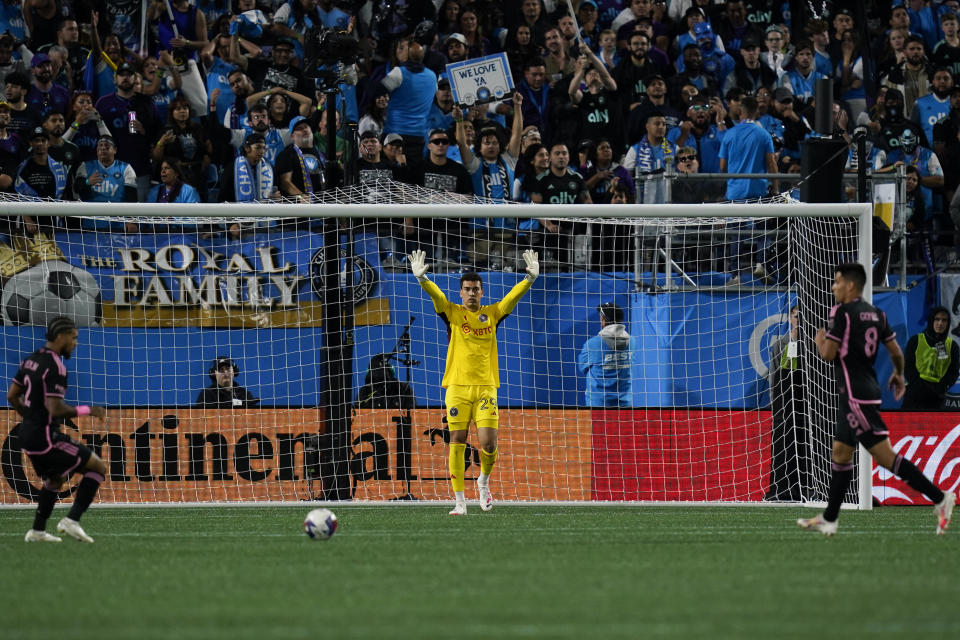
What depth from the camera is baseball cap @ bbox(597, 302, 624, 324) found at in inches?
572

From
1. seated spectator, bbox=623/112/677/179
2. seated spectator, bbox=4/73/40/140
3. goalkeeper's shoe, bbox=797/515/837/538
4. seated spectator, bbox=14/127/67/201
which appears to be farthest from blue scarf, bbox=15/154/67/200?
goalkeeper's shoe, bbox=797/515/837/538

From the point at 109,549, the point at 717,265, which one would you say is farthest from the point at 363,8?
the point at 109,549

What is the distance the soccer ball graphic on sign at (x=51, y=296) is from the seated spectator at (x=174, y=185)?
1864mm

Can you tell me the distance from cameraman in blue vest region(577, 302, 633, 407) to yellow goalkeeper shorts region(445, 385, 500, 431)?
222cm

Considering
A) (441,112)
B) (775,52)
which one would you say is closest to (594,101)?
(441,112)

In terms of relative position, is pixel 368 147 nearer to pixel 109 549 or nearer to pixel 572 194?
pixel 572 194

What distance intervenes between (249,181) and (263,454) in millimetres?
3524

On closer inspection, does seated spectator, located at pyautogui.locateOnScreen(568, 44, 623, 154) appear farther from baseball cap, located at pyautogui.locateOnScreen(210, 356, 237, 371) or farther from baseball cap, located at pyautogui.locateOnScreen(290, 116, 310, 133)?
baseball cap, located at pyautogui.locateOnScreen(210, 356, 237, 371)

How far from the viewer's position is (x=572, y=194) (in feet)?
53.4

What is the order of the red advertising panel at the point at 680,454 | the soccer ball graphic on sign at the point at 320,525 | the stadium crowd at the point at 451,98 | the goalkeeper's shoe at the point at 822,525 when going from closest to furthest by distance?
1. the soccer ball graphic on sign at the point at 320,525
2. the goalkeeper's shoe at the point at 822,525
3. the red advertising panel at the point at 680,454
4. the stadium crowd at the point at 451,98

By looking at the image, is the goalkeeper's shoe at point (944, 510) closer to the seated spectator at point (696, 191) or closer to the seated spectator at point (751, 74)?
the seated spectator at point (696, 191)

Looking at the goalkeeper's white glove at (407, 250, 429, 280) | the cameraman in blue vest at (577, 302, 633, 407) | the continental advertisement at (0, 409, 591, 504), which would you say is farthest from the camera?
the cameraman in blue vest at (577, 302, 633, 407)

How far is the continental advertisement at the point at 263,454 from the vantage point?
13.7 m

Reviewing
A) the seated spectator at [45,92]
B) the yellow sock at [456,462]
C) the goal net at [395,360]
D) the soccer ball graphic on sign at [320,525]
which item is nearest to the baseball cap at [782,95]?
the goal net at [395,360]
